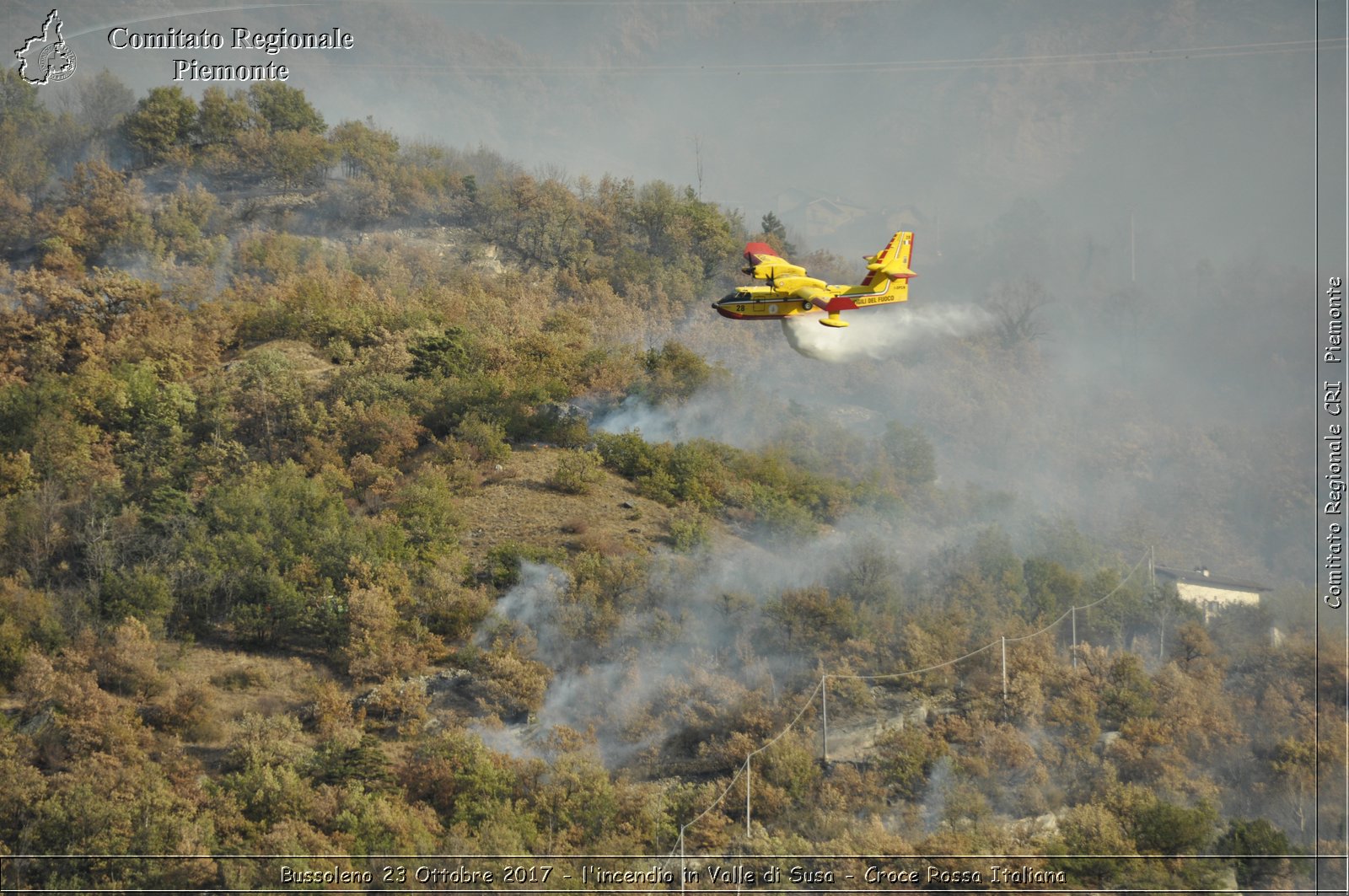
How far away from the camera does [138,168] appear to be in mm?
65375

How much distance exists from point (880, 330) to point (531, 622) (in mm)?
24868

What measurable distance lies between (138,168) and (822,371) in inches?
1598

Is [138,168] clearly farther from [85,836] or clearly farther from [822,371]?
[85,836]

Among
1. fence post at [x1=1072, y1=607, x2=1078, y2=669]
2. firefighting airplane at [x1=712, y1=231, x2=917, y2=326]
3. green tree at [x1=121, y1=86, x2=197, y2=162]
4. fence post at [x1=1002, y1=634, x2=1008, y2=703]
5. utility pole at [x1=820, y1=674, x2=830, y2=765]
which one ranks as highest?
green tree at [x1=121, y1=86, x2=197, y2=162]

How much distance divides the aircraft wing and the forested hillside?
28.5 ft

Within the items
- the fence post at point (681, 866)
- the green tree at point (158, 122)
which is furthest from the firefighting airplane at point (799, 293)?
the green tree at point (158, 122)

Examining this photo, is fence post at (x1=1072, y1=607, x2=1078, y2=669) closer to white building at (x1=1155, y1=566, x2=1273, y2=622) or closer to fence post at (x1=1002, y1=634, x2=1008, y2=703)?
fence post at (x1=1002, y1=634, x2=1008, y2=703)

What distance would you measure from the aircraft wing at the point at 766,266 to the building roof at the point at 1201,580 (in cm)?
2041

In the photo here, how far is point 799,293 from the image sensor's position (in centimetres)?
3725

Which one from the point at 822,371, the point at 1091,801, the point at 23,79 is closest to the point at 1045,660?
the point at 1091,801

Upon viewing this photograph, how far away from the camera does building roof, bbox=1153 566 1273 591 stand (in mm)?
45688

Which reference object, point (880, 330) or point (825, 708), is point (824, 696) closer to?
point (825, 708)

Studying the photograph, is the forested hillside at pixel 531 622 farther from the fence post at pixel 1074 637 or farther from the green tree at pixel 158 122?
the green tree at pixel 158 122

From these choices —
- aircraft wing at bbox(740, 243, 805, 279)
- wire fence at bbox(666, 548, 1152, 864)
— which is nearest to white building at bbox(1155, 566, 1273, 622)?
wire fence at bbox(666, 548, 1152, 864)
